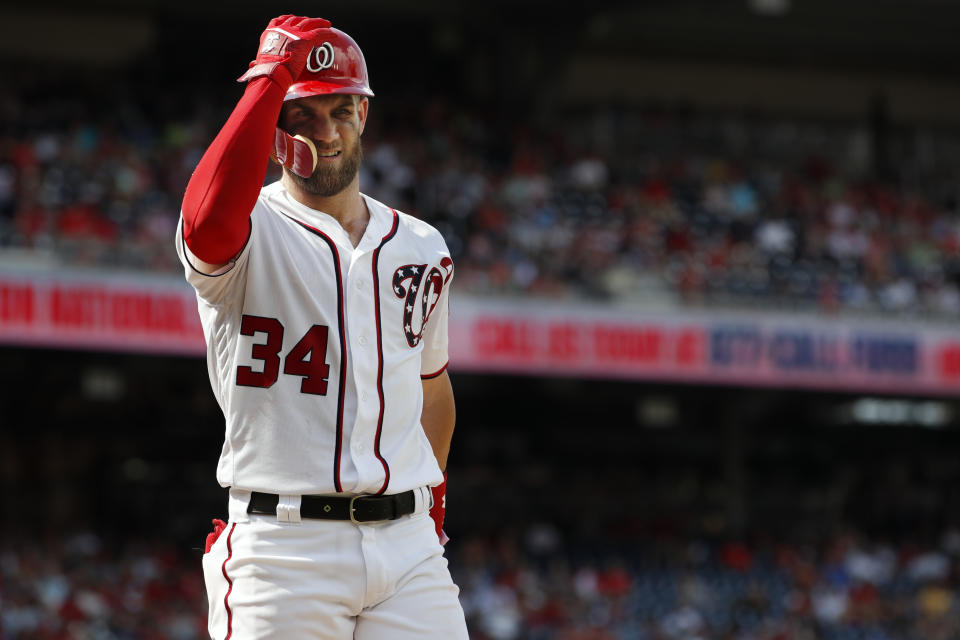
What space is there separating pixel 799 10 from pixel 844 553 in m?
8.81

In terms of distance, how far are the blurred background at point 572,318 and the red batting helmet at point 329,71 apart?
384 inches

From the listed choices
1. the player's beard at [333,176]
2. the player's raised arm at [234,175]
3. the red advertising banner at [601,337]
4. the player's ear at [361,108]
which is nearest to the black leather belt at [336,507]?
the player's raised arm at [234,175]

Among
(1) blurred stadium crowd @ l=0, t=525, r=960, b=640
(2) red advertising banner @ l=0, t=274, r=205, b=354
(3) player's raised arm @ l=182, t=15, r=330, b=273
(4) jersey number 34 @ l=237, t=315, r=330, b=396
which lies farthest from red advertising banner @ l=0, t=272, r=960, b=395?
(3) player's raised arm @ l=182, t=15, r=330, b=273

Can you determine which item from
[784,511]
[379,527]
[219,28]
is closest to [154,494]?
[219,28]

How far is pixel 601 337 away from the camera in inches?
606

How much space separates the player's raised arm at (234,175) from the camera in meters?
2.62

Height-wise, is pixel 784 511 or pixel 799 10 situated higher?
pixel 799 10

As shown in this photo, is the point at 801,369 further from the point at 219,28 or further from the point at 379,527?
the point at 379,527

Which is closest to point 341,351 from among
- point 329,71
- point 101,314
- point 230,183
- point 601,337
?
point 230,183

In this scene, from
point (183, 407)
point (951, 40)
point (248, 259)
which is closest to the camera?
point (248, 259)

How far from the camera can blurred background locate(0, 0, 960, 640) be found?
13.6m

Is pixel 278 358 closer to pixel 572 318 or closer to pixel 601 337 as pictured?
pixel 572 318

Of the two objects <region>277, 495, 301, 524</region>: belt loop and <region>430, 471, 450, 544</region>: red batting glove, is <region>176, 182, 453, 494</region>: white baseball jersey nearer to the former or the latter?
<region>277, 495, 301, 524</region>: belt loop

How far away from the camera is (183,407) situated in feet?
57.0
